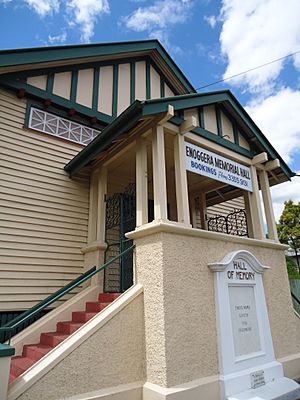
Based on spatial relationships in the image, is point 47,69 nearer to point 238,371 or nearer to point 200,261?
point 200,261

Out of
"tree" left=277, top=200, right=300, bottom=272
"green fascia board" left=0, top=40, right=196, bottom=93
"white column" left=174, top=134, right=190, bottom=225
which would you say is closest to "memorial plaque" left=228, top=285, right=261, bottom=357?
"white column" left=174, top=134, right=190, bottom=225

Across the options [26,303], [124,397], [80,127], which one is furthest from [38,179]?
[124,397]

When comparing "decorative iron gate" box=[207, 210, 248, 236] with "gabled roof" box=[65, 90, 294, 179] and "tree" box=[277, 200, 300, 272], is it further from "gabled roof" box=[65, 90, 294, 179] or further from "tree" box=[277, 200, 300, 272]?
"tree" box=[277, 200, 300, 272]

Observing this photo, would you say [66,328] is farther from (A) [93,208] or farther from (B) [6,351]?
(A) [93,208]

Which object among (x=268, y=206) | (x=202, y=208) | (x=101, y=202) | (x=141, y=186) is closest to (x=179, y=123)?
(x=141, y=186)

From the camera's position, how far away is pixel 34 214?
5.47 m

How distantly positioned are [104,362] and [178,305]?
3.75 feet

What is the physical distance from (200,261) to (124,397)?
6.51ft

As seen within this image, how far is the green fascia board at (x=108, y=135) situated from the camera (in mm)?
4254

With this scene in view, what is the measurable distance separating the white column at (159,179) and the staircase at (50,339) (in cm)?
167

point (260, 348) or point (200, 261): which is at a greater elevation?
point (200, 261)

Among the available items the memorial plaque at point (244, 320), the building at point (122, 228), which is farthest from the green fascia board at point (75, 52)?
the memorial plaque at point (244, 320)

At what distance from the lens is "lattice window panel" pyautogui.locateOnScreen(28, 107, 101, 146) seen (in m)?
5.98

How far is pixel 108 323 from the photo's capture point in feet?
11.5
